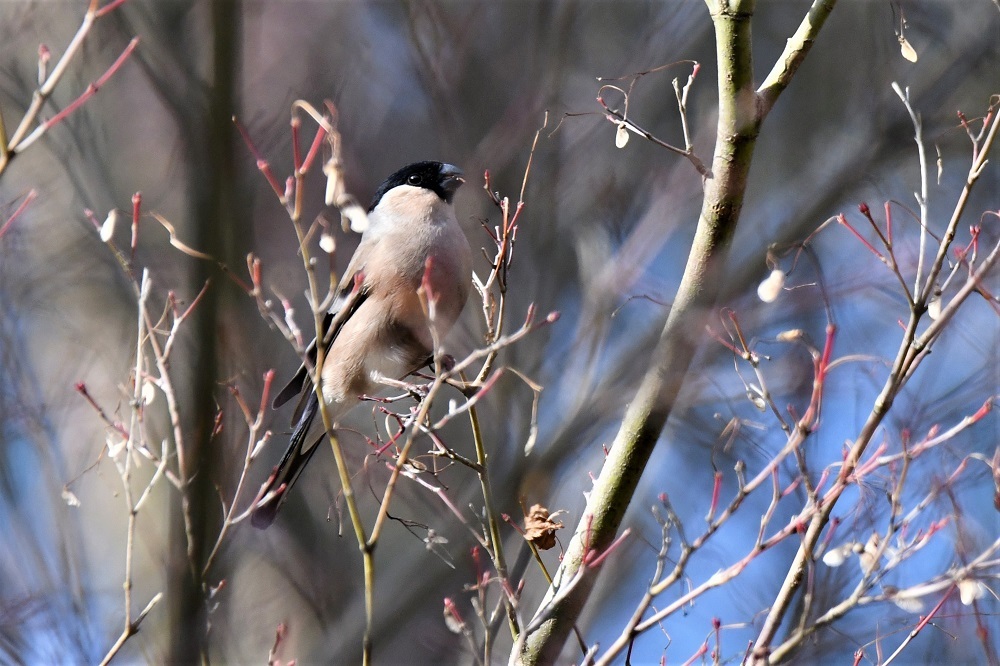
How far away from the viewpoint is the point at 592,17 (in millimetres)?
6094

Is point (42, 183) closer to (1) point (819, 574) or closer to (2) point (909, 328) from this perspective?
(1) point (819, 574)

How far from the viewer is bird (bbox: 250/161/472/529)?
11.1 ft

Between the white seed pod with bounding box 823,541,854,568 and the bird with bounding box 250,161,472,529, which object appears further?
the bird with bounding box 250,161,472,529

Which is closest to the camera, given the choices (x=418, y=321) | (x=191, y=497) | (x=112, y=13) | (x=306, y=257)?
(x=306, y=257)

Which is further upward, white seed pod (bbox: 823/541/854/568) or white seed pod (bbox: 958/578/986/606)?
white seed pod (bbox: 823/541/854/568)

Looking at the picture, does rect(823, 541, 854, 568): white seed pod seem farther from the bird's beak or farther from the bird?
the bird's beak

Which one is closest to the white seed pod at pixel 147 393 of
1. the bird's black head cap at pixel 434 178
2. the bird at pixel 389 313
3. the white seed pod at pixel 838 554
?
the bird at pixel 389 313

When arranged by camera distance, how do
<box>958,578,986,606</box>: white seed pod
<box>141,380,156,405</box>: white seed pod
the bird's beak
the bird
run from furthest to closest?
the bird's beak → the bird → <box>141,380,156,405</box>: white seed pod → <box>958,578,986,606</box>: white seed pod

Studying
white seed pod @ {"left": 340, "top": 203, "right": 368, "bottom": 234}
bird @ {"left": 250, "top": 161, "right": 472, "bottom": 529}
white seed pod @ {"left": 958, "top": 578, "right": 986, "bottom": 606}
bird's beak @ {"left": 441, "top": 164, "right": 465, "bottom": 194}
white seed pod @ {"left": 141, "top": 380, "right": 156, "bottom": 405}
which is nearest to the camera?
white seed pod @ {"left": 340, "top": 203, "right": 368, "bottom": 234}

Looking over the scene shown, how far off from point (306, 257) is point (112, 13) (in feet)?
8.92

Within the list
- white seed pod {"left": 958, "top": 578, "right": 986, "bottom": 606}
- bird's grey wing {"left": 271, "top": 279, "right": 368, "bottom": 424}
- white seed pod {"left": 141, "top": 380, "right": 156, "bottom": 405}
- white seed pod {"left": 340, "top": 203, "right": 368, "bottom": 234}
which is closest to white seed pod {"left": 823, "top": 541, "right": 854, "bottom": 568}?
white seed pod {"left": 958, "top": 578, "right": 986, "bottom": 606}

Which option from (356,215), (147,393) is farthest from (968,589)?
(147,393)

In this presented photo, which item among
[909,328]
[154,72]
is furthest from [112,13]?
[909,328]

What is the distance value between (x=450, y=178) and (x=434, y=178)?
11cm
